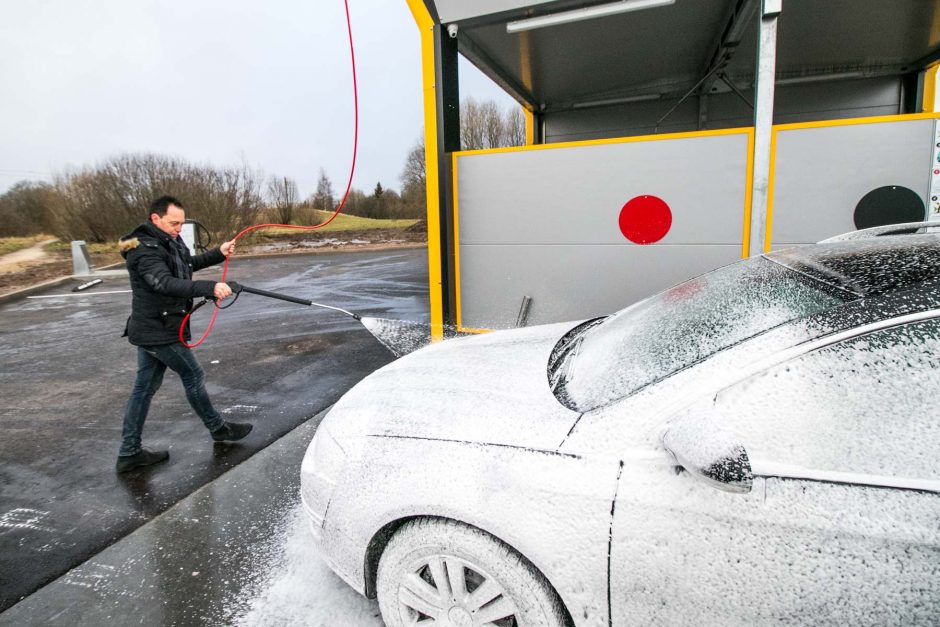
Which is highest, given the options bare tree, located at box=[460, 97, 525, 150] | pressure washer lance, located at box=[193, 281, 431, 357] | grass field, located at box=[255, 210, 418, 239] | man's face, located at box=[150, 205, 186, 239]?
bare tree, located at box=[460, 97, 525, 150]

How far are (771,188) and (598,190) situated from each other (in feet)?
5.36

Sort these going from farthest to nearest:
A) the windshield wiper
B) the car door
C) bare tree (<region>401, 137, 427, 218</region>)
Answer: bare tree (<region>401, 137, 427, 218</region>)
the windshield wiper
the car door

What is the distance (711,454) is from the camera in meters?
1.35

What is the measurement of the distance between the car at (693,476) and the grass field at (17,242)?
26002 millimetres

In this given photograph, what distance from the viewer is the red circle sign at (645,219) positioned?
5414mm

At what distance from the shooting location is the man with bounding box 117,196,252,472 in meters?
3.34

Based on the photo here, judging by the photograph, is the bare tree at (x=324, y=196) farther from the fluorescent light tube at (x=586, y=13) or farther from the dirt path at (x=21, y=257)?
the fluorescent light tube at (x=586, y=13)

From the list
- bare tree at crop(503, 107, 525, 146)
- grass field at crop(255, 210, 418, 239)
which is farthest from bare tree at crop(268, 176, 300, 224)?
bare tree at crop(503, 107, 525, 146)

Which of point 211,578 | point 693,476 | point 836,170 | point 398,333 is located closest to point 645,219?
point 836,170

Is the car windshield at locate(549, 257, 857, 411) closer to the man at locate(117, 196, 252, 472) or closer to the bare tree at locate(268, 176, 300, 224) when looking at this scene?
the man at locate(117, 196, 252, 472)

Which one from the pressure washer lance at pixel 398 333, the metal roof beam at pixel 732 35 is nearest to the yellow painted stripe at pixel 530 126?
the metal roof beam at pixel 732 35

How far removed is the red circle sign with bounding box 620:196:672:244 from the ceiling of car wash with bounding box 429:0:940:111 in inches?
82.7

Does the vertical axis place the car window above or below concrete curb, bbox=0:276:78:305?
above

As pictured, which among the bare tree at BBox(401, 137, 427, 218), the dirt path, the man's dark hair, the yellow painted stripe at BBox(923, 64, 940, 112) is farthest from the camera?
the bare tree at BBox(401, 137, 427, 218)
